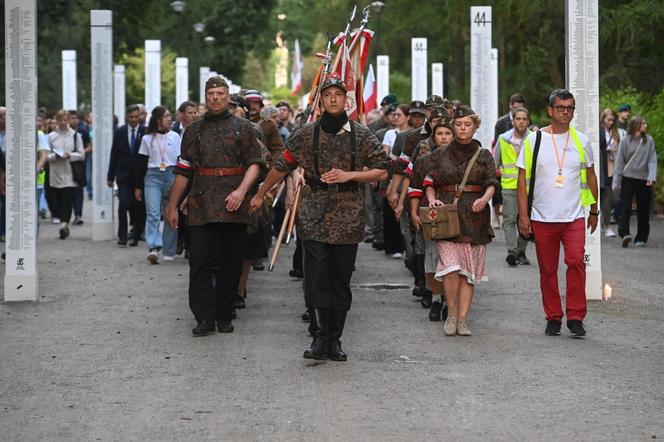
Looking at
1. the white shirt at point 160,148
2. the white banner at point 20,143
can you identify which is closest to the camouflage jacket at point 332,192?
the white banner at point 20,143

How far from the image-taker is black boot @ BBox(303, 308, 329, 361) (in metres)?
10.0

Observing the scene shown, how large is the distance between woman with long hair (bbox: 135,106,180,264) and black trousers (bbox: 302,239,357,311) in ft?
25.7

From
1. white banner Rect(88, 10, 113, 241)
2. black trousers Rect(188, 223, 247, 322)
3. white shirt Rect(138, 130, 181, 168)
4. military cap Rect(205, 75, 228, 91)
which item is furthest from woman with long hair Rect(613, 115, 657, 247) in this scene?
military cap Rect(205, 75, 228, 91)

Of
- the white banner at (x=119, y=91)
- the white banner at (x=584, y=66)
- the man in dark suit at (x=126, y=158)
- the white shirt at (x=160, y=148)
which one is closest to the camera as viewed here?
the white banner at (x=584, y=66)

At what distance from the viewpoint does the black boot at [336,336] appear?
10.0m

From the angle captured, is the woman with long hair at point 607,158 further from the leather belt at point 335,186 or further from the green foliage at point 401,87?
the green foliage at point 401,87

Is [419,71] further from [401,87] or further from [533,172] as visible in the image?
[401,87]

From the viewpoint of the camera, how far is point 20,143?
13.5 meters

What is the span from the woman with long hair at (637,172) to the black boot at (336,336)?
11054 mm

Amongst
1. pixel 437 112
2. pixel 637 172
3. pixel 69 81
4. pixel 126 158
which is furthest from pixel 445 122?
pixel 69 81

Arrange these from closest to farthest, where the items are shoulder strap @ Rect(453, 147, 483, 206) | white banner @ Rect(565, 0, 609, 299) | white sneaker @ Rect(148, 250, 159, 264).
Result: shoulder strap @ Rect(453, 147, 483, 206) → white banner @ Rect(565, 0, 609, 299) → white sneaker @ Rect(148, 250, 159, 264)

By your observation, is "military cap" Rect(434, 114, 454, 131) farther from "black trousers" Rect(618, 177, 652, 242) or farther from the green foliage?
the green foliage

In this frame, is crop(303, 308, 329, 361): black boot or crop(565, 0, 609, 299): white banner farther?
crop(565, 0, 609, 299): white banner

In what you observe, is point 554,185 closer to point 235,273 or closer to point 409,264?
point 235,273
